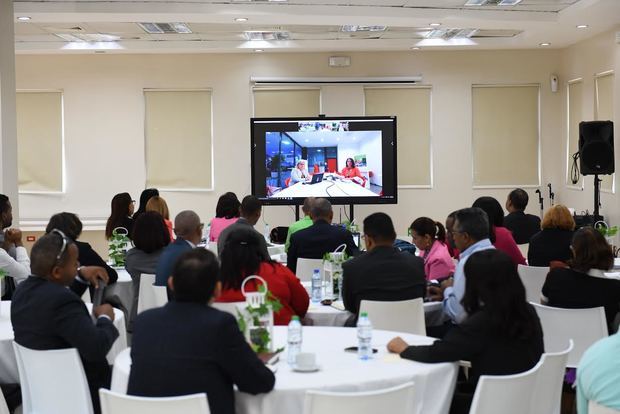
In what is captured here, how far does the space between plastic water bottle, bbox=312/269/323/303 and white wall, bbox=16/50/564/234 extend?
7346 mm

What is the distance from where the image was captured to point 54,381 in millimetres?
3865

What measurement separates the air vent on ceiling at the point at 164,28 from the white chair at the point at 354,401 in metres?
8.65

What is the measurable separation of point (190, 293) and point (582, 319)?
2766 mm

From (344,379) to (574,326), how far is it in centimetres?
214

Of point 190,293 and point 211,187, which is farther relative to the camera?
point 211,187

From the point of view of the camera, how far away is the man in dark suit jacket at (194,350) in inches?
122

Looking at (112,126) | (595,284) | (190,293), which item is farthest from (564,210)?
→ (112,126)

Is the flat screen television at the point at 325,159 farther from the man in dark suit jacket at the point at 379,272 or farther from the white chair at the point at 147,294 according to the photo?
the man in dark suit jacket at the point at 379,272

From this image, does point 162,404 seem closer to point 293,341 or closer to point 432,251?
point 293,341

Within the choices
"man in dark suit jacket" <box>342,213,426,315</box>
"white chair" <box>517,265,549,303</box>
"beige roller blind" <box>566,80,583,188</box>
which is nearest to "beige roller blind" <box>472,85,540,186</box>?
"beige roller blind" <box>566,80,583,188</box>

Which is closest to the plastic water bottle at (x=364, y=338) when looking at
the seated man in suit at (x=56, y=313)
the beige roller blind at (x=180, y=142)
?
the seated man in suit at (x=56, y=313)

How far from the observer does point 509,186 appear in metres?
13.3

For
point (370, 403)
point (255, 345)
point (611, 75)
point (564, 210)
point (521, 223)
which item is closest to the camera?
point (370, 403)

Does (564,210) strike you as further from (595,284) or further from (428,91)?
(428,91)
